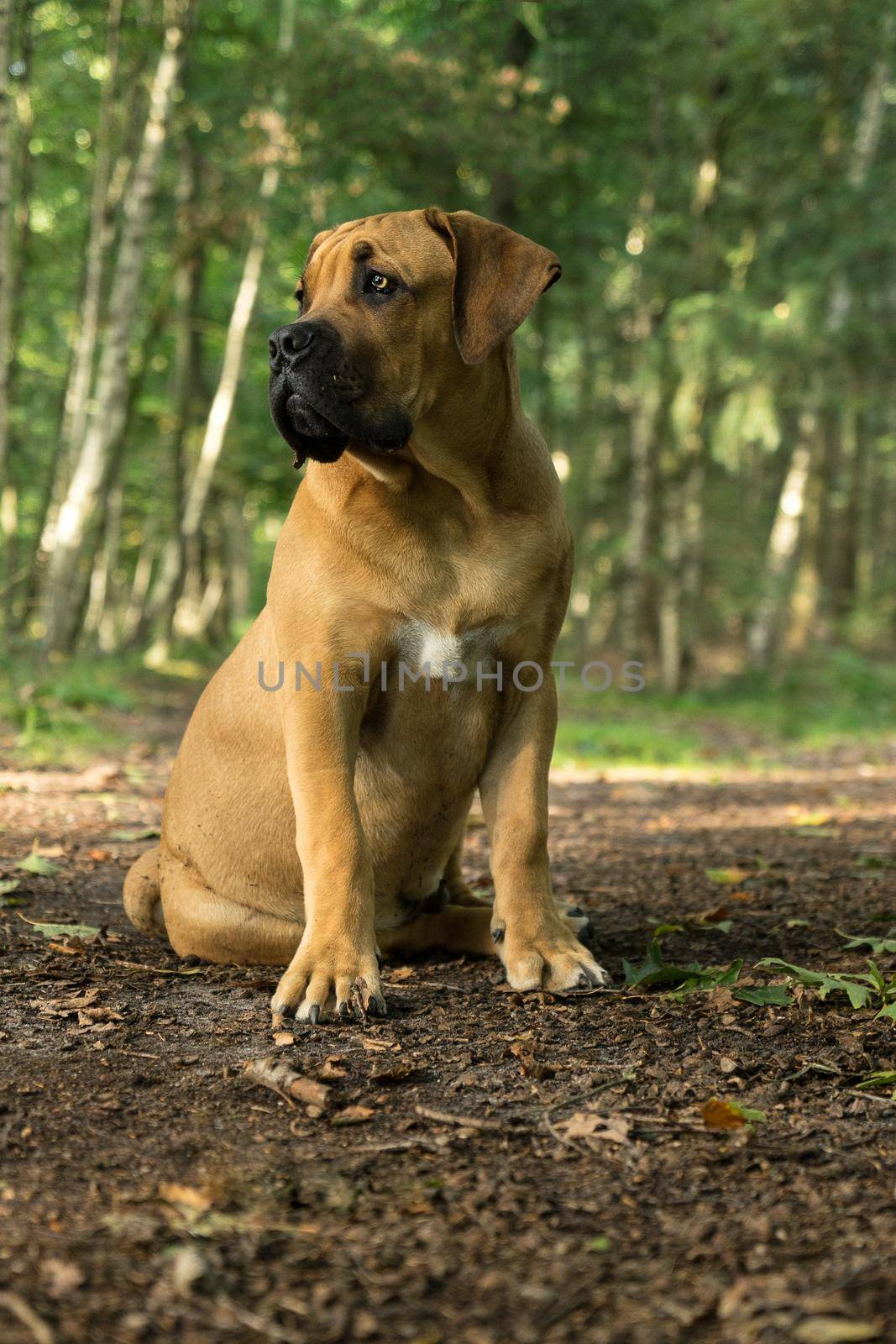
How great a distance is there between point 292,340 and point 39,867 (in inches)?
101

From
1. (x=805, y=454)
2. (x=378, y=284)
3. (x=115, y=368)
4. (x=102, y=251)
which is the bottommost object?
(x=378, y=284)

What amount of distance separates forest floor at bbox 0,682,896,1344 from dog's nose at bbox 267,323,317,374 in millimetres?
1788

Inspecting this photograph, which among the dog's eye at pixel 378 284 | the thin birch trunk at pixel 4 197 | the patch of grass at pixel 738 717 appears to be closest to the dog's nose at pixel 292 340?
the dog's eye at pixel 378 284

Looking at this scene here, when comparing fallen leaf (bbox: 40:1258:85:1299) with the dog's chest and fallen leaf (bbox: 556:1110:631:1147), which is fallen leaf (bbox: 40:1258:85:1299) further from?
the dog's chest

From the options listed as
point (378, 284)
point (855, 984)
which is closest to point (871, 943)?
point (855, 984)

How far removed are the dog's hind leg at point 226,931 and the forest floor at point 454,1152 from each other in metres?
0.07

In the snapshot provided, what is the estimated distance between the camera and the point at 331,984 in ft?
10.4

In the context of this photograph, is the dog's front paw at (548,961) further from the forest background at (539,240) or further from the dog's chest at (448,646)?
the forest background at (539,240)

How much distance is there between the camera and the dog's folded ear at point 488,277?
344cm

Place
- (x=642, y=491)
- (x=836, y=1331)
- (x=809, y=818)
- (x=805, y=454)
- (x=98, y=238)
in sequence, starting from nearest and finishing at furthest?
1. (x=836, y=1331)
2. (x=809, y=818)
3. (x=98, y=238)
4. (x=642, y=491)
5. (x=805, y=454)

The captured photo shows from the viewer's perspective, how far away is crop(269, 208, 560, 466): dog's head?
3305 millimetres

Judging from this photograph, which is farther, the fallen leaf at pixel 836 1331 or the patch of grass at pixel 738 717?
the patch of grass at pixel 738 717

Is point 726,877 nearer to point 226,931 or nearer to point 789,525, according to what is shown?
point 226,931

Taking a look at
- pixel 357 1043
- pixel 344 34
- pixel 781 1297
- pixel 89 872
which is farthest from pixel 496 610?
pixel 344 34
